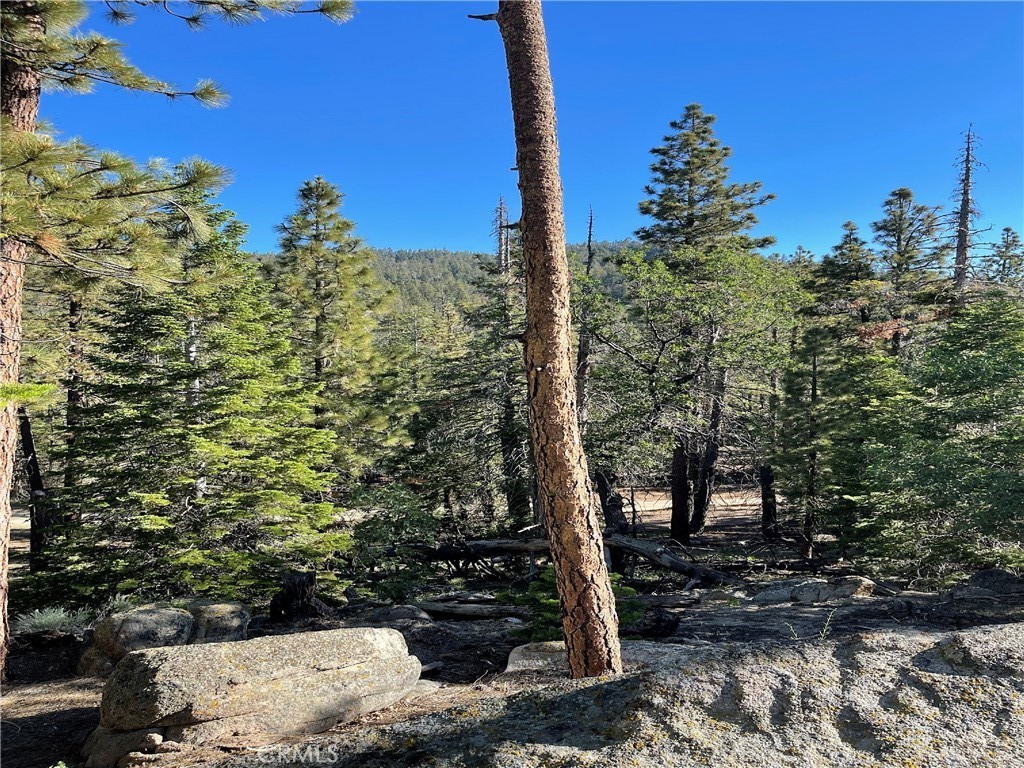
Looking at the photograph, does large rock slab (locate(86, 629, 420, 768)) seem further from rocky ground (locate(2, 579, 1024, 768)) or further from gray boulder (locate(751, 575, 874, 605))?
gray boulder (locate(751, 575, 874, 605))

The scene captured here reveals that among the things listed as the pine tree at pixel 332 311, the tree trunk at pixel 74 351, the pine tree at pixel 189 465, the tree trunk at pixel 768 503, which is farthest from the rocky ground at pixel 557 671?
the pine tree at pixel 332 311

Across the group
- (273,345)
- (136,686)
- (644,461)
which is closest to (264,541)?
(273,345)

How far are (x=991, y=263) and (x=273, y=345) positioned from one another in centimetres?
1638

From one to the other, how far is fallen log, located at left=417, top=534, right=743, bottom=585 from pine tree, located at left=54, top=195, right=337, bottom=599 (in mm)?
3494

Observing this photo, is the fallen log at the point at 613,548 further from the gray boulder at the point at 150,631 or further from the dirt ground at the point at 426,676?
the gray boulder at the point at 150,631

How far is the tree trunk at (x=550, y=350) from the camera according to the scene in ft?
16.2

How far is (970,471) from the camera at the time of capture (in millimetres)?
8047

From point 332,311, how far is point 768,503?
17.3m

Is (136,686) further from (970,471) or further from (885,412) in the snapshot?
(885,412)

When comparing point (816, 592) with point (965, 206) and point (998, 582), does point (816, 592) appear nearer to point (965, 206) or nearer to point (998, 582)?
point (998, 582)

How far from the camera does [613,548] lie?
44.0 feet

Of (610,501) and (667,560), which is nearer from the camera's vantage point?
(667,560)

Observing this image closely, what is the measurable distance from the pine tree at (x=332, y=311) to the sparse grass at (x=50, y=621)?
10.1m

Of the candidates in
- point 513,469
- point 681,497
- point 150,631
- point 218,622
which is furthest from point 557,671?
point 681,497
